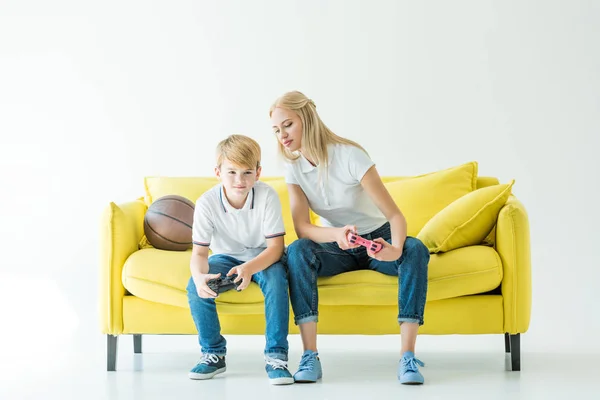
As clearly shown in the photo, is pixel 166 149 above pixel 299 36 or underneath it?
underneath

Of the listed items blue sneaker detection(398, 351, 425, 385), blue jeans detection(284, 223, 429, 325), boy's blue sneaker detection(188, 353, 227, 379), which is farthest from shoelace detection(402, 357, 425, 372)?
boy's blue sneaker detection(188, 353, 227, 379)

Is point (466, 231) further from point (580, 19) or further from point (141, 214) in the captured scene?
point (580, 19)

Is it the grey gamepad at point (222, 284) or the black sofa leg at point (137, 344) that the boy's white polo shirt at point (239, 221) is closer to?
the grey gamepad at point (222, 284)

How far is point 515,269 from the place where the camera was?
2.83 m

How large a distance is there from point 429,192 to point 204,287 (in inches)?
44.7

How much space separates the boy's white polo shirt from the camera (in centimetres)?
280

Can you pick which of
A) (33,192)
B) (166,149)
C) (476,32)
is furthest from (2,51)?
(476,32)

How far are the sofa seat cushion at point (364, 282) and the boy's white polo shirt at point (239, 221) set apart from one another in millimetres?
143

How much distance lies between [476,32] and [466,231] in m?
1.84

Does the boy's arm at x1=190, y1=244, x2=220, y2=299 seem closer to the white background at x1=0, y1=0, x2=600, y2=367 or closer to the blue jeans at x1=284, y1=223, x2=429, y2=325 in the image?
the blue jeans at x1=284, y1=223, x2=429, y2=325

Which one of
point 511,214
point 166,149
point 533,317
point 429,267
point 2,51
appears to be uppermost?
point 2,51

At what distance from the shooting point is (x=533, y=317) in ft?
13.1

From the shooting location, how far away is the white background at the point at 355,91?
14.5 ft

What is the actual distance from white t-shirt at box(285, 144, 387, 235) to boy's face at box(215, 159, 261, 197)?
0.16 metres
